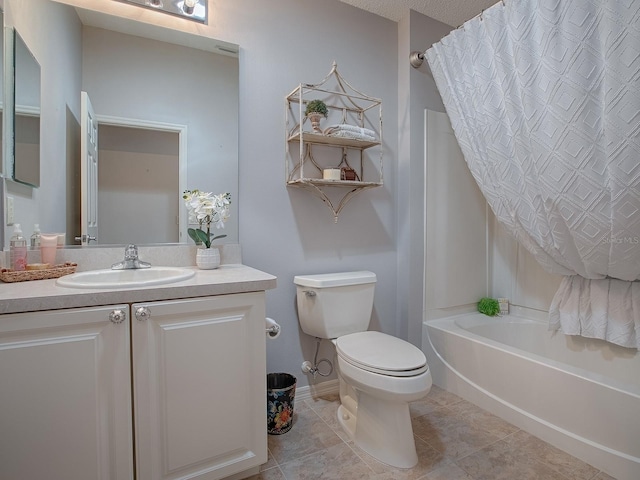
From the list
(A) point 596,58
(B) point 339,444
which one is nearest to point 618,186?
(A) point 596,58

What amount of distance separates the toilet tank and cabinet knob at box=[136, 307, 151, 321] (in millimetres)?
889

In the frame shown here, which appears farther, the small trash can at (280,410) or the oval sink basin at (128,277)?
the small trash can at (280,410)

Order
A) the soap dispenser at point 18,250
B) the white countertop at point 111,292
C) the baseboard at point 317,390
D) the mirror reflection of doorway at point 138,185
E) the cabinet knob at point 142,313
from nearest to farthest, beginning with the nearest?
the white countertop at point 111,292 < the cabinet knob at point 142,313 < the soap dispenser at point 18,250 < the mirror reflection of doorway at point 138,185 < the baseboard at point 317,390

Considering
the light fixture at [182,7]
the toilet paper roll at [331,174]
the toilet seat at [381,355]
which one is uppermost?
the light fixture at [182,7]

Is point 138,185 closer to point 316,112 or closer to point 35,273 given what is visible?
point 35,273

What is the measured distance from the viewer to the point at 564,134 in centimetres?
150

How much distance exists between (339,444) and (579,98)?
182 centimetres

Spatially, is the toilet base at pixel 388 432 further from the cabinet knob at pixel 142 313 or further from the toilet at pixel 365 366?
the cabinet knob at pixel 142 313

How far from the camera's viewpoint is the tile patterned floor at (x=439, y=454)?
1.48 meters

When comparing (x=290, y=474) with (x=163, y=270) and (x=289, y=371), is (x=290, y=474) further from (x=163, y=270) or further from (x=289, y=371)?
(x=163, y=270)

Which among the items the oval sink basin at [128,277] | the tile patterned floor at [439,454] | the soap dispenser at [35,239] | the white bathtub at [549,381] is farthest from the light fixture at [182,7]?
the white bathtub at [549,381]

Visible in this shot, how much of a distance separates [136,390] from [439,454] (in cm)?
132

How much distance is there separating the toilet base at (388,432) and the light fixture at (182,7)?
78.2 inches

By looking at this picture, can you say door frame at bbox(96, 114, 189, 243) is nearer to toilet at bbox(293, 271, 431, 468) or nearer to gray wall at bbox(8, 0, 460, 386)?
gray wall at bbox(8, 0, 460, 386)
